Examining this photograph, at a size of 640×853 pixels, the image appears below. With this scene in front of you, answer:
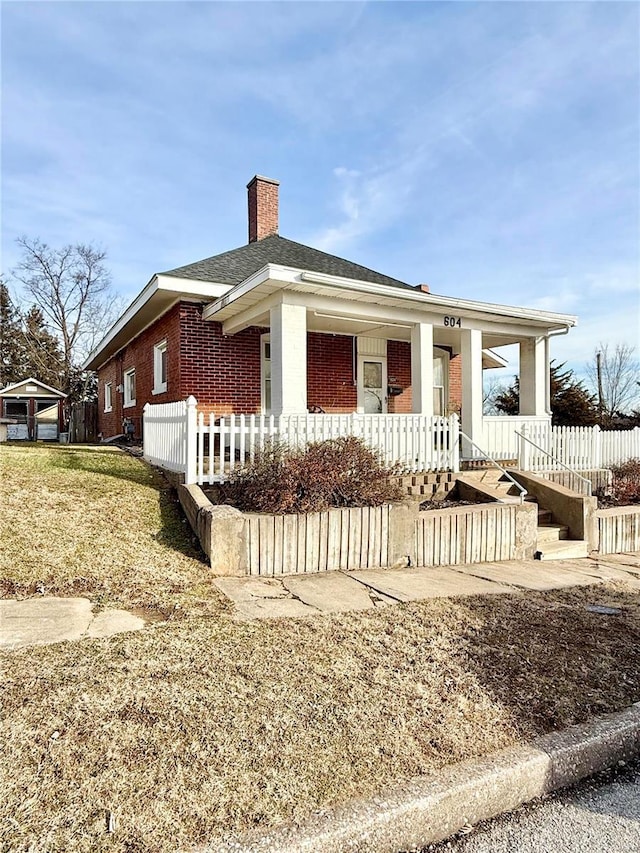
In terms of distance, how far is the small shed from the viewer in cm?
2992

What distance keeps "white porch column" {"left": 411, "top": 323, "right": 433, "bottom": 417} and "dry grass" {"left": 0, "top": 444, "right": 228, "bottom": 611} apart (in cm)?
508

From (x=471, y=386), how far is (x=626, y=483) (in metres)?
3.61

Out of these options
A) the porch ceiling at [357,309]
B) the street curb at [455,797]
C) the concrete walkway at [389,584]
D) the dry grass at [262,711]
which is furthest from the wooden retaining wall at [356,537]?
the porch ceiling at [357,309]

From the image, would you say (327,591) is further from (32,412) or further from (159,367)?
(32,412)

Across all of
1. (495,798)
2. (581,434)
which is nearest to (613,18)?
(581,434)

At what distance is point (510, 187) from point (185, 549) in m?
12.3

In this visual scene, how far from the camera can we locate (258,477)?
20.7ft

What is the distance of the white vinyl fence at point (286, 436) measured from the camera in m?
7.13

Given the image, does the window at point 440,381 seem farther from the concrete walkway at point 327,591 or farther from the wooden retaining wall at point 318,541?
the wooden retaining wall at point 318,541

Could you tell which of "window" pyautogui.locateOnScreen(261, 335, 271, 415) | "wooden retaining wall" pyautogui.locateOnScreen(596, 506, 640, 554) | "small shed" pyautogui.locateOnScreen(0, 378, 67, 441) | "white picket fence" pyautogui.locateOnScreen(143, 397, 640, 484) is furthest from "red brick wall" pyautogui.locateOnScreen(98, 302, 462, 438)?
"small shed" pyautogui.locateOnScreen(0, 378, 67, 441)

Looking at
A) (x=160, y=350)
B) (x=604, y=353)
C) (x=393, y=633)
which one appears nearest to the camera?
(x=393, y=633)

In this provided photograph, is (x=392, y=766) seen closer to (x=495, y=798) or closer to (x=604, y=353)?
(x=495, y=798)

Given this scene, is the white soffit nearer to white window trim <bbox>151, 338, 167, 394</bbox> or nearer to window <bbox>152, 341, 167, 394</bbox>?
window <bbox>152, 341, 167, 394</bbox>

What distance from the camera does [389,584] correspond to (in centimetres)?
514
